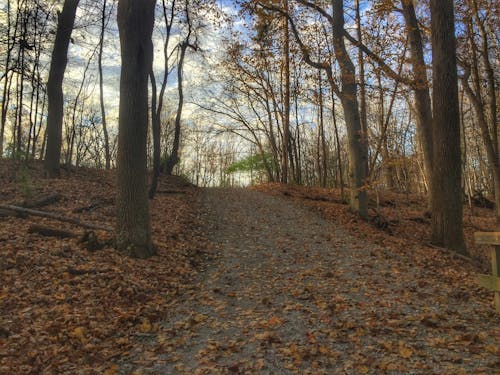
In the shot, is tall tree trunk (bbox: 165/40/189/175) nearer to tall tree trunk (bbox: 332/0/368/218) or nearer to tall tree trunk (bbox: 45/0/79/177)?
tall tree trunk (bbox: 45/0/79/177)

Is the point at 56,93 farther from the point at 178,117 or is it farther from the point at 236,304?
the point at 236,304

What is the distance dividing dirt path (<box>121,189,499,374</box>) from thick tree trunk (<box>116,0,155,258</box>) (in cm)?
176

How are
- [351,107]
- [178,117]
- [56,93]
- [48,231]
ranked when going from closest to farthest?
1. [48,231]
2. [351,107]
3. [56,93]
4. [178,117]

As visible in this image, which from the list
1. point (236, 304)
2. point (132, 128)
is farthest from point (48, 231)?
point (236, 304)

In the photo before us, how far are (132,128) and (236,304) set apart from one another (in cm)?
406

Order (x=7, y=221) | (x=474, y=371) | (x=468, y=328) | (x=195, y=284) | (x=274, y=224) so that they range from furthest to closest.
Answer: (x=274, y=224), (x=7, y=221), (x=195, y=284), (x=468, y=328), (x=474, y=371)

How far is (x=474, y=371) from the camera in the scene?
3523 mm

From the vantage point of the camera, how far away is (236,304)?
229 inches

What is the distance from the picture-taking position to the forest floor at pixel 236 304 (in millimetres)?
3939

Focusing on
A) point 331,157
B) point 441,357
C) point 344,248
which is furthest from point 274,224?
point 331,157

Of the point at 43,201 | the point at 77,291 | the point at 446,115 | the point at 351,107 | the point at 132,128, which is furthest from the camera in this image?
the point at 351,107

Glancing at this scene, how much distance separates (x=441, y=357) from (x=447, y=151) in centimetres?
630

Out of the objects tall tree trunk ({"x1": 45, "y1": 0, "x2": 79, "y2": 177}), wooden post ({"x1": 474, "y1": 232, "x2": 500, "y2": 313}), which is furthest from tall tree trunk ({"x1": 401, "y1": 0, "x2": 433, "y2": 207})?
tall tree trunk ({"x1": 45, "y1": 0, "x2": 79, "y2": 177})

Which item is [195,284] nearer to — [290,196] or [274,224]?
[274,224]
